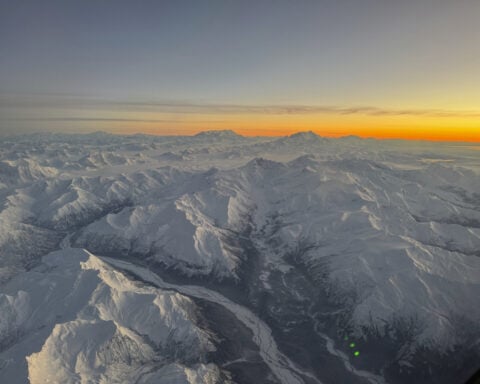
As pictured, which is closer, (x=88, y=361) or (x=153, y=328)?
(x=88, y=361)

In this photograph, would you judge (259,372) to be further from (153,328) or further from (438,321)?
(438,321)

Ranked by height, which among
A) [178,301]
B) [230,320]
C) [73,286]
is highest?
[73,286]

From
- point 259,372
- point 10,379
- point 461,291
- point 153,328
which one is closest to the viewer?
point 10,379

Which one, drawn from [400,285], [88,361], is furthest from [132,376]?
[400,285]

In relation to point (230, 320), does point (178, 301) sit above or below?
above

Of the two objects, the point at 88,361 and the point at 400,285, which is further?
the point at 400,285

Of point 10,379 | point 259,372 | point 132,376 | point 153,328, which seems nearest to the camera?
point 10,379

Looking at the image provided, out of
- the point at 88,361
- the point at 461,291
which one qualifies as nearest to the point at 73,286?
the point at 88,361

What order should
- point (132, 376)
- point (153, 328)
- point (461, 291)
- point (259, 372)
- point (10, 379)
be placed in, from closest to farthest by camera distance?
point (10, 379) → point (132, 376) → point (259, 372) → point (153, 328) → point (461, 291)

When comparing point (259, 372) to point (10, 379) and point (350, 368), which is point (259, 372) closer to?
point (350, 368)
